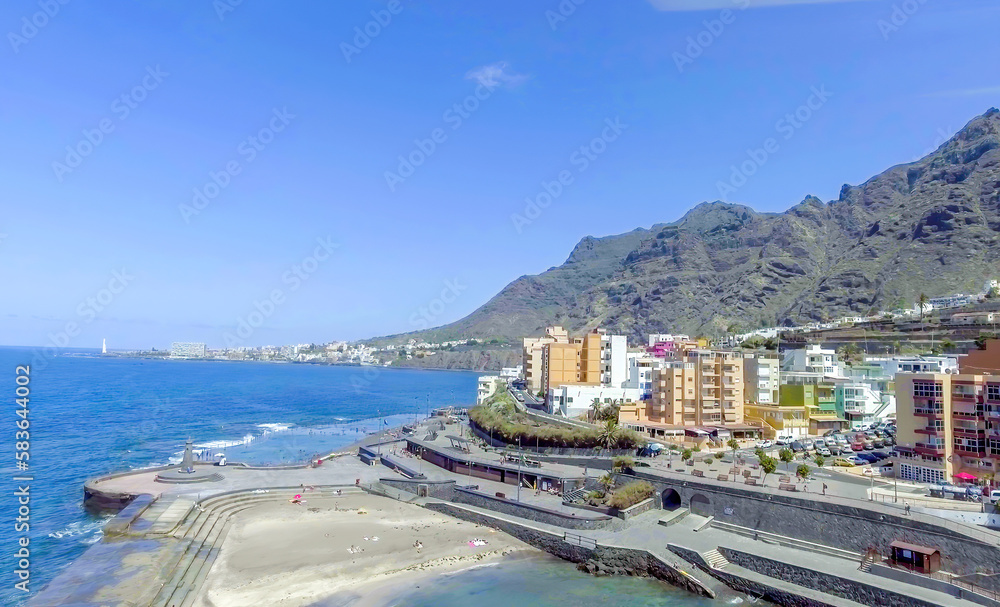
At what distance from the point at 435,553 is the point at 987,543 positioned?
21.4 meters

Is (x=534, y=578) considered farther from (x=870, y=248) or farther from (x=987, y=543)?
(x=870, y=248)

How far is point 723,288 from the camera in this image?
643 ft

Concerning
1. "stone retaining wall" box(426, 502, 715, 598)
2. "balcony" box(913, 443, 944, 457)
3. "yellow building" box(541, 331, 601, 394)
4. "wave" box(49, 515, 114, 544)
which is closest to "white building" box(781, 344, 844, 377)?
"yellow building" box(541, 331, 601, 394)

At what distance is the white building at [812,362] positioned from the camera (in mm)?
55656

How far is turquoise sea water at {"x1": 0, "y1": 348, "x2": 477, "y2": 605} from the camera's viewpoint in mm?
31845

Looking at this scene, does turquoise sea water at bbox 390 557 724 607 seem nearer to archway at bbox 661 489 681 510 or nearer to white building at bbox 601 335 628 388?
archway at bbox 661 489 681 510

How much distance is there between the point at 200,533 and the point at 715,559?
891 inches

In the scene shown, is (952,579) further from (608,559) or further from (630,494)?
(630,494)

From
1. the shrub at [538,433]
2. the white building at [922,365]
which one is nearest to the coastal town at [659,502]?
the shrub at [538,433]

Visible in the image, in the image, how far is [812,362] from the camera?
56969 millimetres

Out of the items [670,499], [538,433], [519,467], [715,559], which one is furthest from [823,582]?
[538,433]

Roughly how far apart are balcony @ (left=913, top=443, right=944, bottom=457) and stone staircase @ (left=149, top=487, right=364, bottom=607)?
104 feet

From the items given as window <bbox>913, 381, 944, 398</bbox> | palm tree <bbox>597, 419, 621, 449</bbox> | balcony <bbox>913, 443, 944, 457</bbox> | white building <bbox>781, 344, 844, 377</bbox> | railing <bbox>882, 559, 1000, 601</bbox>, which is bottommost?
railing <bbox>882, 559, 1000, 601</bbox>

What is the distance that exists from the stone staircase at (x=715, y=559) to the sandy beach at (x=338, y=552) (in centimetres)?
825
